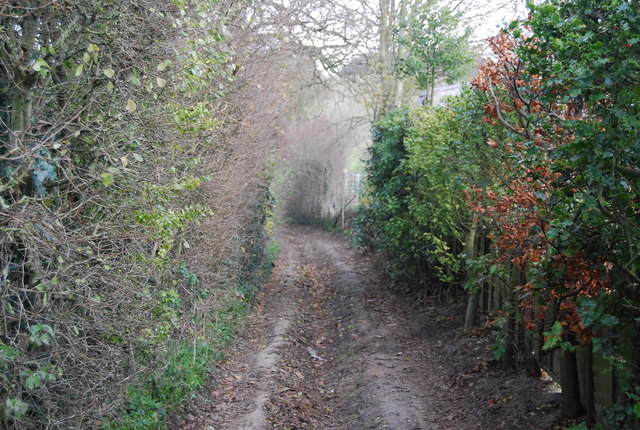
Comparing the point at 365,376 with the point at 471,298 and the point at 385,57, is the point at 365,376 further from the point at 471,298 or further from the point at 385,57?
the point at 385,57

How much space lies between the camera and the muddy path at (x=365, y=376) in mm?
7152

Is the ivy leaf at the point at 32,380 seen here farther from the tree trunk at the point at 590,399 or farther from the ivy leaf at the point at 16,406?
the tree trunk at the point at 590,399

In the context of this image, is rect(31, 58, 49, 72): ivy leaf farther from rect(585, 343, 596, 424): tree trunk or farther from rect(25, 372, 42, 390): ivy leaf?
rect(585, 343, 596, 424): tree trunk

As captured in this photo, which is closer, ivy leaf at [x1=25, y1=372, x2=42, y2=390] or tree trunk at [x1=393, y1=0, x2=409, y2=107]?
ivy leaf at [x1=25, y1=372, x2=42, y2=390]

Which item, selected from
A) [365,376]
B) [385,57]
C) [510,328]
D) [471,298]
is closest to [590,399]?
[510,328]

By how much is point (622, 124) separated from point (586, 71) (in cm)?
43

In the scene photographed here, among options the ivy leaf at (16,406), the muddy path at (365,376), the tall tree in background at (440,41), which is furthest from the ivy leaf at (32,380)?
the tall tree in background at (440,41)

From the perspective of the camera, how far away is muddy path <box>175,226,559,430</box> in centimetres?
715

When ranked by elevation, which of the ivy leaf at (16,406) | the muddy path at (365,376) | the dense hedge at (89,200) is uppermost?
the dense hedge at (89,200)

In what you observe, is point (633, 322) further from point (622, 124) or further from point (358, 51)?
point (358, 51)

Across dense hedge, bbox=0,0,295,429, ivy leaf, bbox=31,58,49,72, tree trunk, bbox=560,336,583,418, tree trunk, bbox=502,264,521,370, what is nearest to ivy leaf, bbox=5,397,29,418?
dense hedge, bbox=0,0,295,429

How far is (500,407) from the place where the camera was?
23.0ft

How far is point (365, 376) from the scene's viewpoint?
8.98 m

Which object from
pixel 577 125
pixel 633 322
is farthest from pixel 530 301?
pixel 577 125
